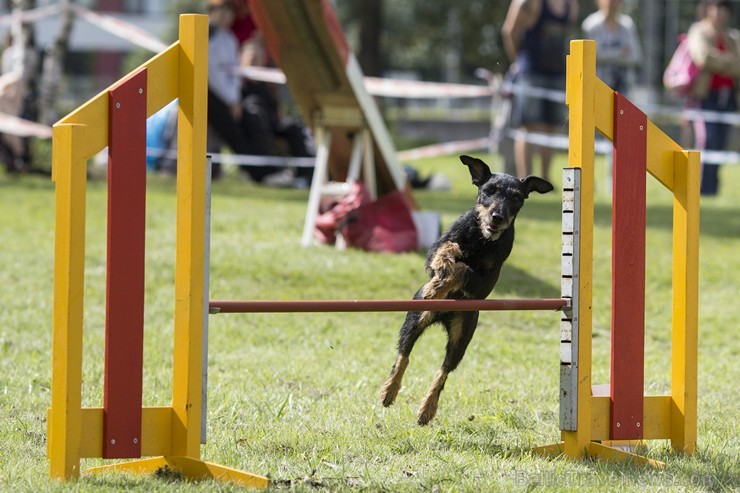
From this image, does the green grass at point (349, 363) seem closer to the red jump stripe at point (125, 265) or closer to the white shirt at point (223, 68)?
the red jump stripe at point (125, 265)

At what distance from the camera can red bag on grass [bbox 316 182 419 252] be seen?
8.93 m

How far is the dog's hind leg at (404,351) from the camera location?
15.2ft

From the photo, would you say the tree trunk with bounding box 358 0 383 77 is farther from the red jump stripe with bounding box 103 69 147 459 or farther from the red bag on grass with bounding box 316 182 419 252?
the red jump stripe with bounding box 103 69 147 459

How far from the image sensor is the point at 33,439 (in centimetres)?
456

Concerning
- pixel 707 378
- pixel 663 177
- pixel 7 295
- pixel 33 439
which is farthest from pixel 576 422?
pixel 7 295

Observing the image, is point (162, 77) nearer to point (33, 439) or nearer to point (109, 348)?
point (109, 348)

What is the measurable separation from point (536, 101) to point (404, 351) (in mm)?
8770

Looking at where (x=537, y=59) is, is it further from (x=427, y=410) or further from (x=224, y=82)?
(x=427, y=410)

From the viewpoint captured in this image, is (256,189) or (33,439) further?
(256,189)

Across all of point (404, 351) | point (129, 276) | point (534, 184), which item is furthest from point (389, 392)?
point (129, 276)

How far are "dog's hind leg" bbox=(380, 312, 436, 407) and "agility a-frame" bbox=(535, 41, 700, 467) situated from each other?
1.87 ft

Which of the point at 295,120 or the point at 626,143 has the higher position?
the point at 295,120

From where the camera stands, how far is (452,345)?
185 inches

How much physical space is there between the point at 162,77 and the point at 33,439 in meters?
1.50
